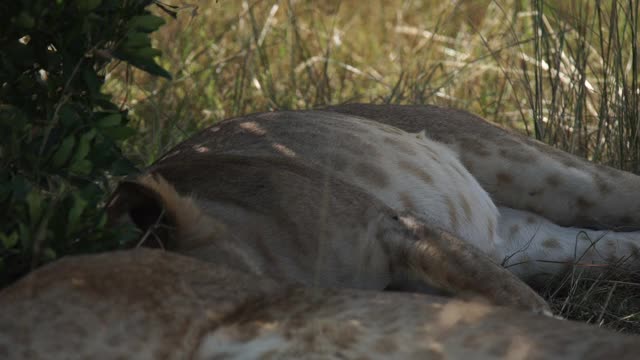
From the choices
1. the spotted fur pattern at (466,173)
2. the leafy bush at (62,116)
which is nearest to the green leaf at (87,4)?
the leafy bush at (62,116)

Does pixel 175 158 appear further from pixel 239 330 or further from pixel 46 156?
pixel 239 330

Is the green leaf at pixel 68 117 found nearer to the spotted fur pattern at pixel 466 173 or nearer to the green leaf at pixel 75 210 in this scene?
the green leaf at pixel 75 210

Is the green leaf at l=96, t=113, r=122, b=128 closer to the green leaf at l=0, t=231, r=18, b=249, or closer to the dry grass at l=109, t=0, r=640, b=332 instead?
the green leaf at l=0, t=231, r=18, b=249

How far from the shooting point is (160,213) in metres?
2.67

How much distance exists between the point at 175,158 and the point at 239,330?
5.37 ft

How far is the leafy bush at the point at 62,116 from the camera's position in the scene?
2289 millimetres

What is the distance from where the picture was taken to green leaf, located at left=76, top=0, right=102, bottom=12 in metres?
2.45

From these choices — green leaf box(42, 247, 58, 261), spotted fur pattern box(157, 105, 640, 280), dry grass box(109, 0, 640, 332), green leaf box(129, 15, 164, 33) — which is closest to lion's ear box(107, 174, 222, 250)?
green leaf box(129, 15, 164, 33)

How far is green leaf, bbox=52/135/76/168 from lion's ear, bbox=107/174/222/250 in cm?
26

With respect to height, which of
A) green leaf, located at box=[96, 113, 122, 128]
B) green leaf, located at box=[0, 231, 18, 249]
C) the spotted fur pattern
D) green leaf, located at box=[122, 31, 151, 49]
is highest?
green leaf, located at box=[122, 31, 151, 49]

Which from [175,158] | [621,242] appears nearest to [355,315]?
[175,158]

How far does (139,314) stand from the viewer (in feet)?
6.11

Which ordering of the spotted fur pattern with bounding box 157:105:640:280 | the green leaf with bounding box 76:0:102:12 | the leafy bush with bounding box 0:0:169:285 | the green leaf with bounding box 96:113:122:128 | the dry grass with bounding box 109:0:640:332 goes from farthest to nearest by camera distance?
1. the dry grass with bounding box 109:0:640:332
2. the spotted fur pattern with bounding box 157:105:640:280
3. the green leaf with bounding box 96:113:122:128
4. the green leaf with bounding box 76:0:102:12
5. the leafy bush with bounding box 0:0:169:285

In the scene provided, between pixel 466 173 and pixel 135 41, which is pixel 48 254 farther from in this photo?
pixel 466 173
